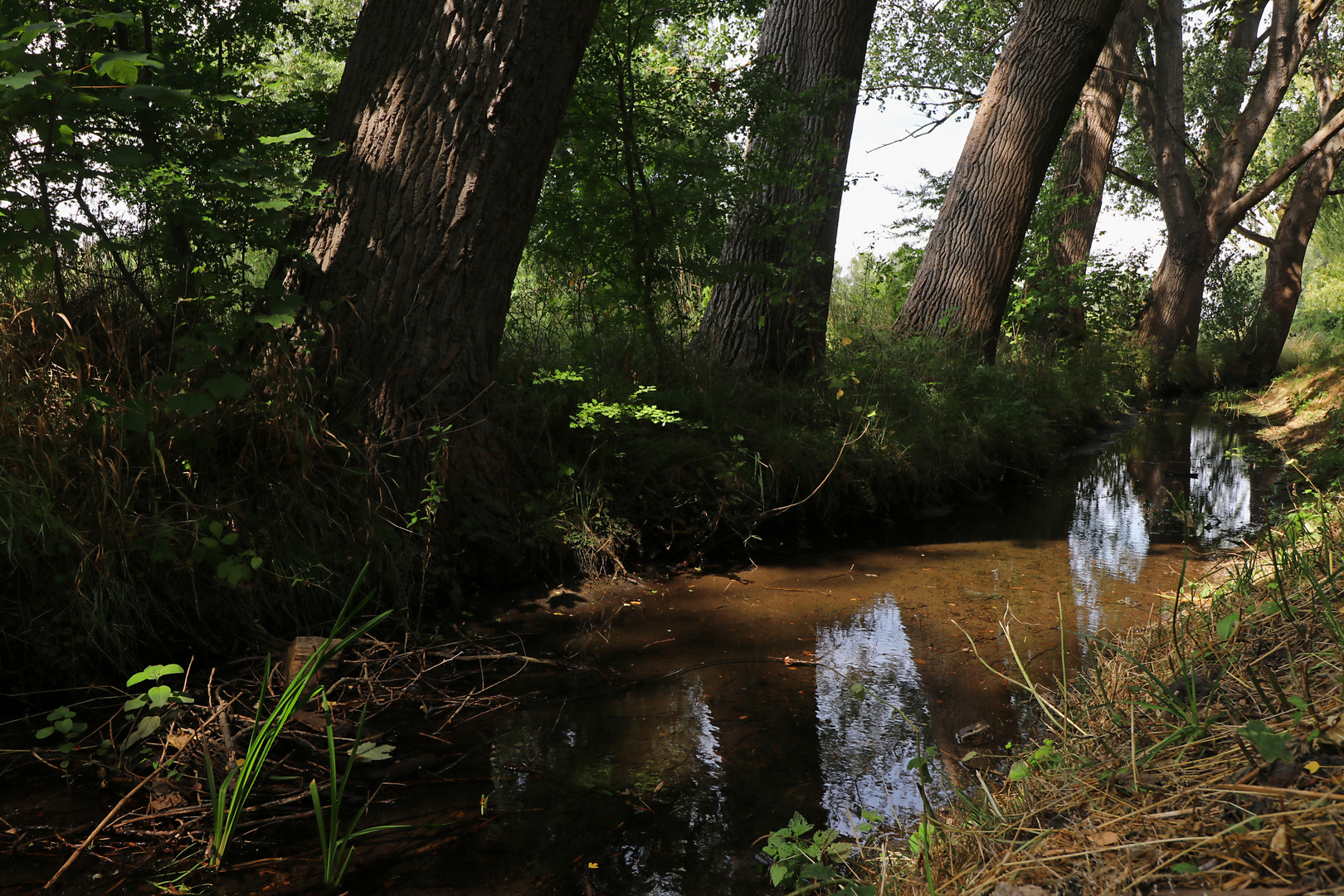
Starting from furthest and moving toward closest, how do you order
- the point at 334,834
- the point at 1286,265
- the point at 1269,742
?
the point at 1286,265
the point at 334,834
the point at 1269,742

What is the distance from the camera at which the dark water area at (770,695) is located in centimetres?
209

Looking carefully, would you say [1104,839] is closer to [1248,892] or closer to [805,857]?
[1248,892]

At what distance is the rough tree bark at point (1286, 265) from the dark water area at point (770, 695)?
12432 millimetres

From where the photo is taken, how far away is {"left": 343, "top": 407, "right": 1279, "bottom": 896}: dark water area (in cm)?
209

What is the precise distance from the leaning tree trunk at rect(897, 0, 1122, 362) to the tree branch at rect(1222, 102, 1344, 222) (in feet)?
18.8

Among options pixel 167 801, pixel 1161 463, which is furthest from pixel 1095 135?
pixel 167 801

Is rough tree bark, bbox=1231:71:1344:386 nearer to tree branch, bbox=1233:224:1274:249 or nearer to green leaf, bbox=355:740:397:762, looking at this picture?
tree branch, bbox=1233:224:1274:249

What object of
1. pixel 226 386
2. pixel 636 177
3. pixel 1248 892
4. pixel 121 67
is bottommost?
pixel 1248 892

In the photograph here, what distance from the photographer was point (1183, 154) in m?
13.8

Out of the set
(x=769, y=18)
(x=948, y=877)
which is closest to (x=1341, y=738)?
(x=948, y=877)

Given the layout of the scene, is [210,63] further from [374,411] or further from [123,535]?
[123,535]

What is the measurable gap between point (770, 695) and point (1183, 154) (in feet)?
49.1

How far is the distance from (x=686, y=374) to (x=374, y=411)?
7.33 feet

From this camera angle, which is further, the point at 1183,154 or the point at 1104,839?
the point at 1183,154
